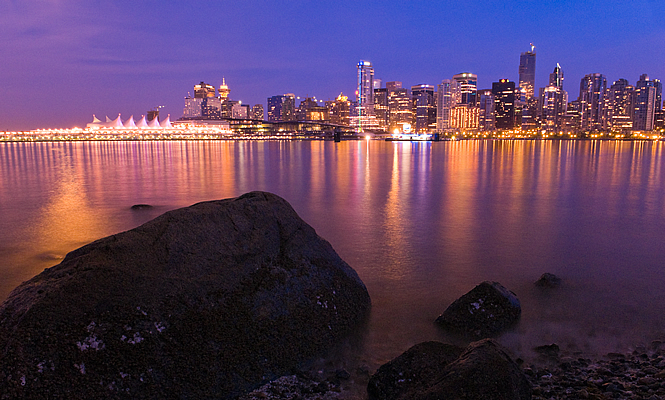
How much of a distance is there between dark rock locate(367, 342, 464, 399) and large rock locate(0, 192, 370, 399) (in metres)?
0.98

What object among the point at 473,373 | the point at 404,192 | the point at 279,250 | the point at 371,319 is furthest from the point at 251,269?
the point at 404,192

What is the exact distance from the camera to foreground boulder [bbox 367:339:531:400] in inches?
137

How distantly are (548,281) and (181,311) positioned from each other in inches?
249

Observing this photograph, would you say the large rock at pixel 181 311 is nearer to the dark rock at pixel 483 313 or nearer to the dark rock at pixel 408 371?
the dark rock at pixel 408 371

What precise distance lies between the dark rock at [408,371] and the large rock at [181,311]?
0.98 meters

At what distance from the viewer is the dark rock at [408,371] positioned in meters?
4.25

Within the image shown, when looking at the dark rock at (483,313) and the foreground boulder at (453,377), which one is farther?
the dark rock at (483,313)

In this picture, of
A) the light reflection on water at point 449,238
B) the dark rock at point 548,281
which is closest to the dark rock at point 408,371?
the light reflection on water at point 449,238

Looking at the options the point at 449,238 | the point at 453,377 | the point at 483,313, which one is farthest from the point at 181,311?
the point at 449,238

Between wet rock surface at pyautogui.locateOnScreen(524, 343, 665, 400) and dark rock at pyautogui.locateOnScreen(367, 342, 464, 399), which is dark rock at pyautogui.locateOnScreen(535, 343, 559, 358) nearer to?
wet rock surface at pyautogui.locateOnScreen(524, 343, 665, 400)

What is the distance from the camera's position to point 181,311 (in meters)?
4.33

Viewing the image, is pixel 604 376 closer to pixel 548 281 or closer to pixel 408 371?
pixel 408 371

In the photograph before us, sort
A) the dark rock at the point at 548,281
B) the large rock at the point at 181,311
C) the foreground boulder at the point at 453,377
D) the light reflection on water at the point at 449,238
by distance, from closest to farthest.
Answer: the foreground boulder at the point at 453,377 < the large rock at the point at 181,311 < the light reflection on water at the point at 449,238 < the dark rock at the point at 548,281

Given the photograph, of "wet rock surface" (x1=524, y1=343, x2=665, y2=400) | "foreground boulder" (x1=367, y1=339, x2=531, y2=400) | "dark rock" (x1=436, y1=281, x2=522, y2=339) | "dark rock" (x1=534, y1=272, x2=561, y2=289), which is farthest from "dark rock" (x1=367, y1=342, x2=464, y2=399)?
"dark rock" (x1=534, y1=272, x2=561, y2=289)
